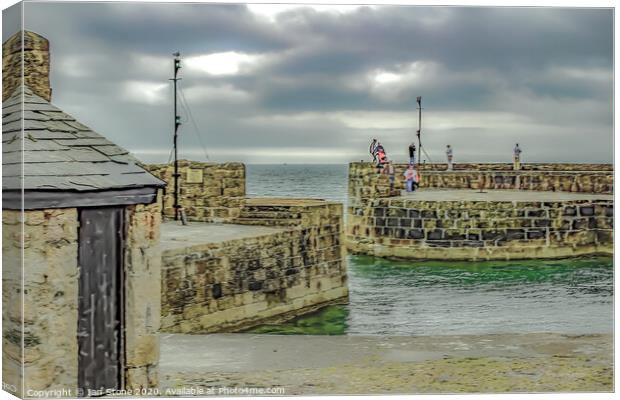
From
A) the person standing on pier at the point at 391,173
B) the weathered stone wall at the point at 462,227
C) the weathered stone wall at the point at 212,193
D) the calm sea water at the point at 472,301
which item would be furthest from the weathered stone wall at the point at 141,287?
the person standing on pier at the point at 391,173

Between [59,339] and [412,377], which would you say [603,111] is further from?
[59,339]

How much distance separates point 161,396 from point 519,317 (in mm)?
4146

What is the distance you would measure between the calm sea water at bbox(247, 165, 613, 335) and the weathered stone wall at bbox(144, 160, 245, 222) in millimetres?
305

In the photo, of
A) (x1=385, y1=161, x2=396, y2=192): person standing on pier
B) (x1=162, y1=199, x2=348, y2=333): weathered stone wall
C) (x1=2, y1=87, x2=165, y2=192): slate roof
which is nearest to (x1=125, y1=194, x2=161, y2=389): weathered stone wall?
(x1=2, y1=87, x2=165, y2=192): slate roof

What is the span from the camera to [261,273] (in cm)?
1377

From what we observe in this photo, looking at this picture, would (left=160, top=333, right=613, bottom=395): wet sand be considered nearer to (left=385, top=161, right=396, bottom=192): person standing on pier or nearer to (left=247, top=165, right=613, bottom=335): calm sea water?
(left=247, top=165, right=613, bottom=335): calm sea water

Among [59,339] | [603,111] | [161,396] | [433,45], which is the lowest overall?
[161,396]

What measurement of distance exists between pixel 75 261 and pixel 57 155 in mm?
947

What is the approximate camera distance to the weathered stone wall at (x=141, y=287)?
8484 mm

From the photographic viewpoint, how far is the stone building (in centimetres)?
818

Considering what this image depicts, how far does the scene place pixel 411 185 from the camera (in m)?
22.7

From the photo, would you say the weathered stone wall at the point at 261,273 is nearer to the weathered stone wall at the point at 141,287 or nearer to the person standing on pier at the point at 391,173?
the person standing on pier at the point at 391,173

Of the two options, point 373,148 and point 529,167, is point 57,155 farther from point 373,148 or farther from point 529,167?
point 529,167

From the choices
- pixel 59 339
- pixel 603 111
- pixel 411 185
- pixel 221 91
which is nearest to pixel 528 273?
pixel 603 111
